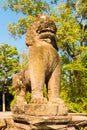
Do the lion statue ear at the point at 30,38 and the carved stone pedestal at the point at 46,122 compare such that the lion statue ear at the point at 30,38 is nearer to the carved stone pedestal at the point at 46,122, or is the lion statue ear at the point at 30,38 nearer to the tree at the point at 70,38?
the carved stone pedestal at the point at 46,122

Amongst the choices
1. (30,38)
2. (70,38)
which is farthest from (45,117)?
(70,38)

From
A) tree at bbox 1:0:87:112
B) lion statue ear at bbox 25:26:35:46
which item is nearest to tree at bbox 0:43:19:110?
tree at bbox 1:0:87:112

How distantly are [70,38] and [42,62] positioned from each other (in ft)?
39.4

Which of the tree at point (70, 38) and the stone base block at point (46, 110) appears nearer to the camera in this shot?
the stone base block at point (46, 110)

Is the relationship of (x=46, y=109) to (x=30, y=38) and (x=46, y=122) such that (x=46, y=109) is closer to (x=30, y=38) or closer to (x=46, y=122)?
(x=46, y=122)

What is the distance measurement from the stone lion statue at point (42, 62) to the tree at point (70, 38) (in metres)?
10.1

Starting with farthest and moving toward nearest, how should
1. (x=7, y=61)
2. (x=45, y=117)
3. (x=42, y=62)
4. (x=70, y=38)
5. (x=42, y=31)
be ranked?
(x=7, y=61) → (x=70, y=38) → (x=42, y=31) → (x=42, y=62) → (x=45, y=117)

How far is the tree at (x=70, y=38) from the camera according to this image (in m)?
15.9

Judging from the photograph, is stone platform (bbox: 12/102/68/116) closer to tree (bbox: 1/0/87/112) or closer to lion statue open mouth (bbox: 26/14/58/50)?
lion statue open mouth (bbox: 26/14/58/50)

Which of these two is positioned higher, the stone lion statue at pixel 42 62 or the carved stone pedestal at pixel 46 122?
the stone lion statue at pixel 42 62

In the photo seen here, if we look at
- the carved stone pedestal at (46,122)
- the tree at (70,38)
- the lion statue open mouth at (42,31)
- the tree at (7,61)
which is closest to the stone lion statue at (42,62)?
the lion statue open mouth at (42,31)

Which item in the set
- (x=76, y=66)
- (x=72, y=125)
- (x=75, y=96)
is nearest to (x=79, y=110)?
(x=75, y=96)

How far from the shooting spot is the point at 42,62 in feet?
15.1

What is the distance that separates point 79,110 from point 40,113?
38.8ft
